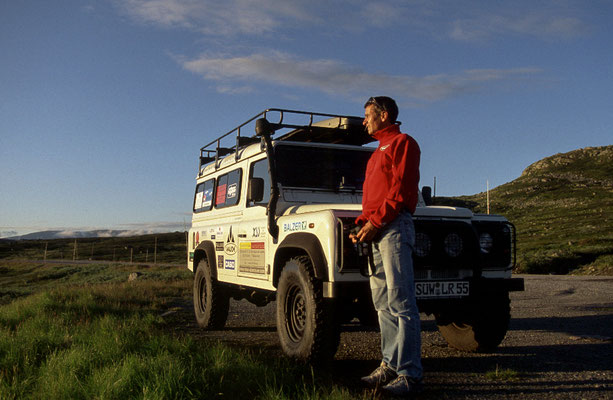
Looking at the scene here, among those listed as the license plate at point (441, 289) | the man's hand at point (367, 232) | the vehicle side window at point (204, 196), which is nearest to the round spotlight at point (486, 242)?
the license plate at point (441, 289)

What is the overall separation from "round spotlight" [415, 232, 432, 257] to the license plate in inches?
10.2

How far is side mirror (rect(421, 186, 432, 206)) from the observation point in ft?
22.0

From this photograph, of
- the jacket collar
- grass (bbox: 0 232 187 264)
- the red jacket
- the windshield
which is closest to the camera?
the red jacket

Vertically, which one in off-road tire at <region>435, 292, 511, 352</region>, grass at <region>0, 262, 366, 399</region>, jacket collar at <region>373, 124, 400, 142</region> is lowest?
grass at <region>0, 262, 366, 399</region>

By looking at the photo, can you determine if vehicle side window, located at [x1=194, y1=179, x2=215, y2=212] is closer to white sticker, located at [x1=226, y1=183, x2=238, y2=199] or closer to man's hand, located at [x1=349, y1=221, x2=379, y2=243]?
white sticker, located at [x1=226, y1=183, x2=238, y2=199]

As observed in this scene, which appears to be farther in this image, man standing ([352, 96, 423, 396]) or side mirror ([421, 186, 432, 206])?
side mirror ([421, 186, 432, 206])

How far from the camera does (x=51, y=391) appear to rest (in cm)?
389

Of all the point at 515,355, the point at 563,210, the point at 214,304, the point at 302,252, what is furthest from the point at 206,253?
the point at 563,210

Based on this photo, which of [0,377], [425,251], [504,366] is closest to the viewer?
[0,377]

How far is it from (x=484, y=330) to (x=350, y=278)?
1.90 meters

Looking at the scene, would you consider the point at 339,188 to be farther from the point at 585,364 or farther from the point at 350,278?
the point at 585,364

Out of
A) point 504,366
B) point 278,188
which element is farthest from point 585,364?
point 278,188

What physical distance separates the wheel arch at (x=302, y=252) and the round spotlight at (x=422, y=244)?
2.68 ft

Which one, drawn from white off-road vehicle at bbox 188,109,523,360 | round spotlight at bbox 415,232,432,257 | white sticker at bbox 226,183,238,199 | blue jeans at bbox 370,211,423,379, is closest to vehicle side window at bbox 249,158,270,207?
white off-road vehicle at bbox 188,109,523,360
